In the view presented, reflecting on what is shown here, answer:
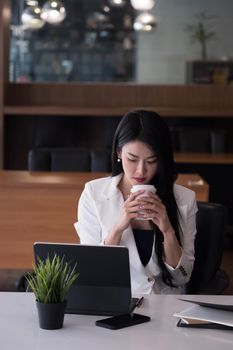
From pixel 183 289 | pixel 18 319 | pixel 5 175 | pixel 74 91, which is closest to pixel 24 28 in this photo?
pixel 74 91

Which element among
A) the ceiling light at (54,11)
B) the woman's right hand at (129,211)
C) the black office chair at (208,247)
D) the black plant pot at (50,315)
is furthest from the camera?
the ceiling light at (54,11)

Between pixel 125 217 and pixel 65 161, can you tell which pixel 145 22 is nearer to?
pixel 65 161

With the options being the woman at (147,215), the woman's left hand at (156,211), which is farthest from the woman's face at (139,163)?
the woman's left hand at (156,211)

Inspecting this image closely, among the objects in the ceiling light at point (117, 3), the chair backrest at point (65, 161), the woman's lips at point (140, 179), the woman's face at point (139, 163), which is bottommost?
the chair backrest at point (65, 161)

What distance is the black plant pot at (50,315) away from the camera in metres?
2.00

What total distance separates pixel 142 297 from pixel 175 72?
31.1 feet

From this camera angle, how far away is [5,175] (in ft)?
15.1

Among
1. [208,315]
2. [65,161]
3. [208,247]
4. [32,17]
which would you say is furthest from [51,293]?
[32,17]

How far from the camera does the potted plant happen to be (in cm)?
201

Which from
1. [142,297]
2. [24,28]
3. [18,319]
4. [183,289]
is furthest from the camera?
[24,28]

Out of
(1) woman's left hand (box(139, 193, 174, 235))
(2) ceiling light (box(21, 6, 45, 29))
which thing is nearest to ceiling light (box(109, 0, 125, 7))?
(2) ceiling light (box(21, 6, 45, 29))

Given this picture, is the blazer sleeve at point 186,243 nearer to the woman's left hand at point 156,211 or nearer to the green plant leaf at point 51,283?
the woman's left hand at point 156,211

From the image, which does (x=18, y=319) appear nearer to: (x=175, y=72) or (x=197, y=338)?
(x=197, y=338)

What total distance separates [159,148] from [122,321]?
2.47ft
